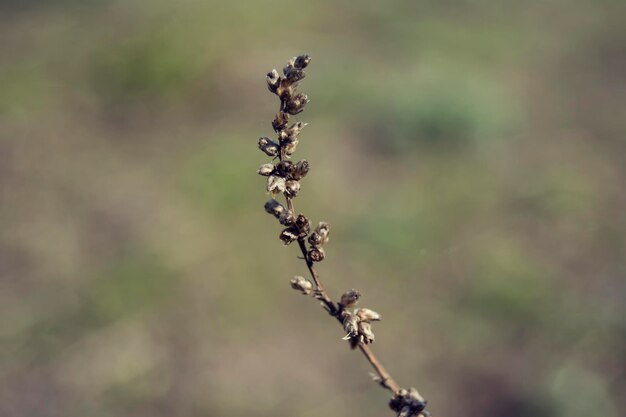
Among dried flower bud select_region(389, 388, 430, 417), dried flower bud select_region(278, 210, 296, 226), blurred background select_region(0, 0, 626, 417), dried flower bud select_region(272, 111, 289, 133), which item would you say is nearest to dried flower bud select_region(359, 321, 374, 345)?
dried flower bud select_region(389, 388, 430, 417)

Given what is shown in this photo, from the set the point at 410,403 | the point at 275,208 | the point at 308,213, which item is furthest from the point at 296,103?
the point at 308,213

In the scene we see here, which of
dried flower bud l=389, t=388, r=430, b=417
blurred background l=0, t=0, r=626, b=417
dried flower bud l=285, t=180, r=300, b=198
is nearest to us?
dried flower bud l=389, t=388, r=430, b=417

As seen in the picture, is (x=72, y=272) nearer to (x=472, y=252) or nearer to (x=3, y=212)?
(x=3, y=212)

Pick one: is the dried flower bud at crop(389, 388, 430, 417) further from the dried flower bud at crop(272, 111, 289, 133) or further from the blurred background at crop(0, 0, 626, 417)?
the blurred background at crop(0, 0, 626, 417)

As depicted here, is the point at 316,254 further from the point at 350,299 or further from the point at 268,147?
the point at 268,147

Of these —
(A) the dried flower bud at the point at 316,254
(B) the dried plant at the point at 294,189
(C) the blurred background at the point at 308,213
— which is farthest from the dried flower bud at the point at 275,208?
(C) the blurred background at the point at 308,213

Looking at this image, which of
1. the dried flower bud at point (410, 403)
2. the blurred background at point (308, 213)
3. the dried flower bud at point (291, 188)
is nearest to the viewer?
the dried flower bud at point (410, 403)

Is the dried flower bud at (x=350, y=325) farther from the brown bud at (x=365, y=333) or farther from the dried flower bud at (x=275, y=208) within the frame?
the dried flower bud at (x=275, y=208)
